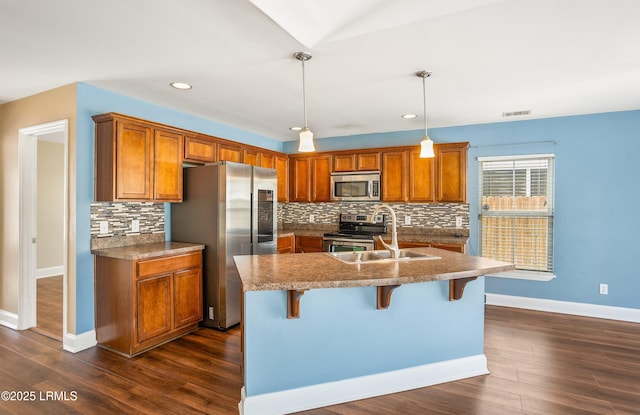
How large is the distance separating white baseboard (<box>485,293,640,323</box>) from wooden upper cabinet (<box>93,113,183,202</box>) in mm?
4415

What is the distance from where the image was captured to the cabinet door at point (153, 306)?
300 centimetres

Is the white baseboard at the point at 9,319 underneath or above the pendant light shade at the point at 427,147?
underneath

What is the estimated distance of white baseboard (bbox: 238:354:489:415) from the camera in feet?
7.03

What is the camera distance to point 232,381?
2.55 metres

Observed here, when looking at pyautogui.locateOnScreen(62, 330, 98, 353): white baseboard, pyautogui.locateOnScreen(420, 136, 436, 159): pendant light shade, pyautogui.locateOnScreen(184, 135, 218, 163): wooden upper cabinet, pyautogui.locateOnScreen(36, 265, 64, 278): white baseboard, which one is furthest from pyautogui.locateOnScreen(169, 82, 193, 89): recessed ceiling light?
pyautogui.locateOnScreen(36, 265, 64, 278): white baseboard

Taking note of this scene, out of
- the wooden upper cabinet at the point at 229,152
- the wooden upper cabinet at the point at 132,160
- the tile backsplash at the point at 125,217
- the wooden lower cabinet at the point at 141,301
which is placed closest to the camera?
the wooden lower cabinet at the point at 141,301

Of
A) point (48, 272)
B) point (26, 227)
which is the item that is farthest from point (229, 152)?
point (48, 272)

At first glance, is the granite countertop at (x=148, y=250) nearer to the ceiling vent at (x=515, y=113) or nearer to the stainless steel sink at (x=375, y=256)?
the stainless steel sink at (x=375, y=256)

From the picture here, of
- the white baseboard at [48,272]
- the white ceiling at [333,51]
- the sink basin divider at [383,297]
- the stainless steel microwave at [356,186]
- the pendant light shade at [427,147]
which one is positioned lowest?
the white baseboard at [48,272]

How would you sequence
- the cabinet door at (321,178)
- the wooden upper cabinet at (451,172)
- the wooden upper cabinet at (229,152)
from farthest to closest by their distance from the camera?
1. the cabinet door at (321,178)
2. the wooden upper cabinet at (451,172)
3. the wooden upper cabinet at (229,152)

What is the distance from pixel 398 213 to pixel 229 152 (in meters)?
2.63

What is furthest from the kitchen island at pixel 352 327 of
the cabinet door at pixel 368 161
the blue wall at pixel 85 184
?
the cabinet door at pixel 368 161

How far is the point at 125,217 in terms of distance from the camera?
11.4 feet

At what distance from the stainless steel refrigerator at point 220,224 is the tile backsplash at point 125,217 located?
0.20 m
